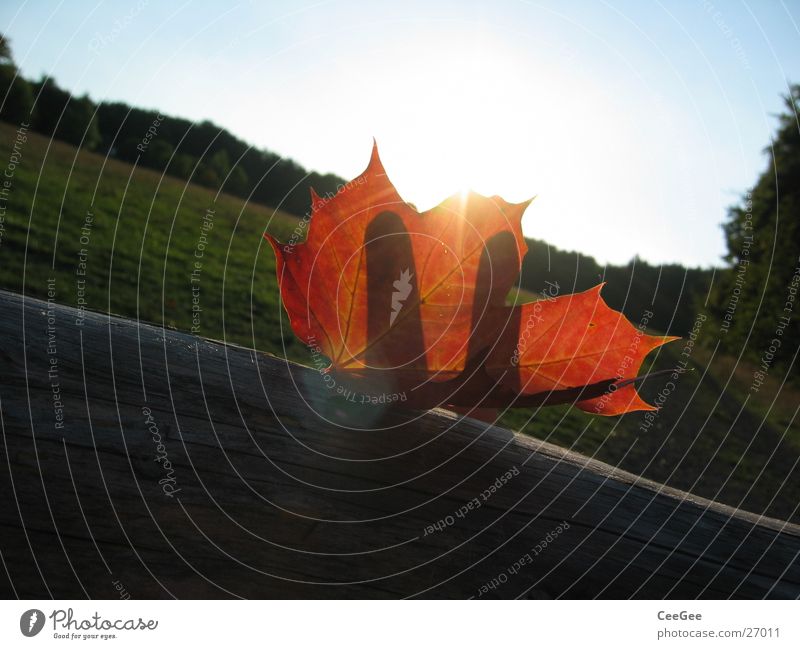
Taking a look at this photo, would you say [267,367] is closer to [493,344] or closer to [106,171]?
[493,344]

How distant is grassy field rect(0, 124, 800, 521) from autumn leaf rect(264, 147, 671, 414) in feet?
5.36

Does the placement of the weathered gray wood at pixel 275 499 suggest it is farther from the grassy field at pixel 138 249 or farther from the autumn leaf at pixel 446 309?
the grassy field at pixel 138 249

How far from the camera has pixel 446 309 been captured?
→ 1.79 ft

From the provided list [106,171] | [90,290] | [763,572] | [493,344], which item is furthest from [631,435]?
[106,171]

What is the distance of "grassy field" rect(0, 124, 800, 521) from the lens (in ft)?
9.90

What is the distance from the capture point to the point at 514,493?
1.94 ft

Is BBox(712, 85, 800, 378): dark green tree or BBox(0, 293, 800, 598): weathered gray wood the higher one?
BBox(712, 85, 800, 378): dark green tree
